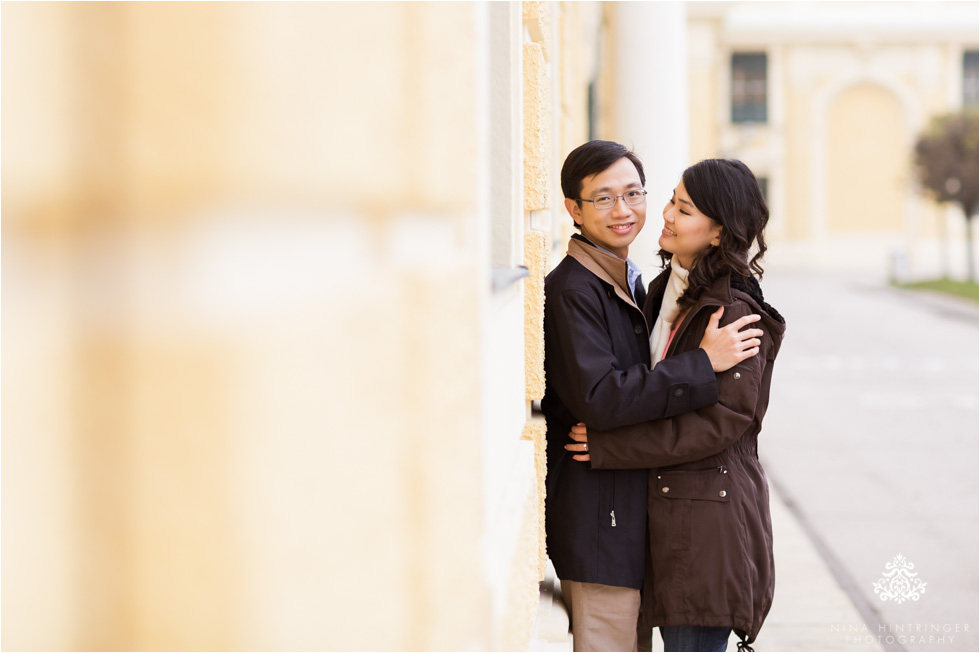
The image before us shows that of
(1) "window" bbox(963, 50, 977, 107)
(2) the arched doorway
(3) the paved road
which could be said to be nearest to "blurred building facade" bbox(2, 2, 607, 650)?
(3) the paved road

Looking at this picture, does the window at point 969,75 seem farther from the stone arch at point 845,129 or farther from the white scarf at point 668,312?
the white scarf at point 668,312

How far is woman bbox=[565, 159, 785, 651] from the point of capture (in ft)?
7.20

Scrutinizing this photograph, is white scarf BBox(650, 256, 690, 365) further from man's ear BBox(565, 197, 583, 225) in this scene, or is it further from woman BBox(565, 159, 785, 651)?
man's ear BBox(565, 197, 583, 225)

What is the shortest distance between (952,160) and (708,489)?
2378cm

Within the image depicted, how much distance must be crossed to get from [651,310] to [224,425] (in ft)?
7.06

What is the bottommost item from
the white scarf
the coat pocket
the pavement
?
the pavement

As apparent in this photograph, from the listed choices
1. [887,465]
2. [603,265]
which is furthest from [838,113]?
[603,265]

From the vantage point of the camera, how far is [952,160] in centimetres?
2314

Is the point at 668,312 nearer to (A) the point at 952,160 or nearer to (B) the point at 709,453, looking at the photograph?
(B) the point at 709,453

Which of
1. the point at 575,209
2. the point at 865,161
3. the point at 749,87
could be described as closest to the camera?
the point at 575,209

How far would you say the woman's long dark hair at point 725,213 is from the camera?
2.28 meters

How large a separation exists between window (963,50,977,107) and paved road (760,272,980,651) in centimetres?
2134

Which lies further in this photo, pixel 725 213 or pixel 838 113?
pixel 838 113

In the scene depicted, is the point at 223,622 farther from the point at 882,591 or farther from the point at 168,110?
the point at 882,591
